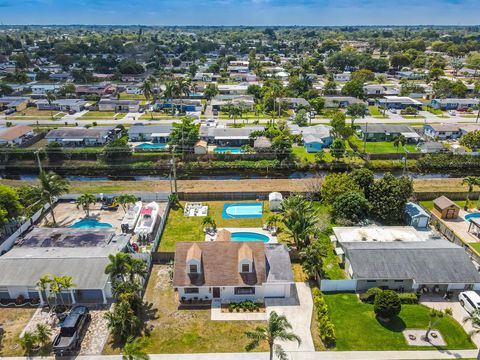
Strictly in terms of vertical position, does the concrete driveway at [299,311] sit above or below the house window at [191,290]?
below

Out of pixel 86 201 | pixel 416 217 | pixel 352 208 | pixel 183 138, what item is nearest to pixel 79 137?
pixel 183 138

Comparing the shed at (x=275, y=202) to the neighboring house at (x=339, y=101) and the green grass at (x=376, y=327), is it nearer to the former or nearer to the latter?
the green grass at (x=376, y=327)

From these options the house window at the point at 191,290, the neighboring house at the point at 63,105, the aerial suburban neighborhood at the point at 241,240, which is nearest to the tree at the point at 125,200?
the aerial suburban neighborhood at the point at 241,240

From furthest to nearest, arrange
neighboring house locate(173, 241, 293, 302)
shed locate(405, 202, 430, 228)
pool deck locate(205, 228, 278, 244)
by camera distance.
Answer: shed locate(405, 202, 430, 228)
pool deck locate(205, 228, 278, 244)
neighboring house locate(173, 241, 293, 302)

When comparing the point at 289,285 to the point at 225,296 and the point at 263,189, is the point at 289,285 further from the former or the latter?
the point at 263,189

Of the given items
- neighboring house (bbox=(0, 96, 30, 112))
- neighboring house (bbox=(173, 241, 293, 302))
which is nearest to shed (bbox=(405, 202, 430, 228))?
neighboring house (bbox=(173, 241, 293, 302))

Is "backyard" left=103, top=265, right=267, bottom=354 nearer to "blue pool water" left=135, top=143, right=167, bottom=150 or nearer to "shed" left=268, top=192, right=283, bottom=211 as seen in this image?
"shed" left=268, top=192, right=283, bottom=211
